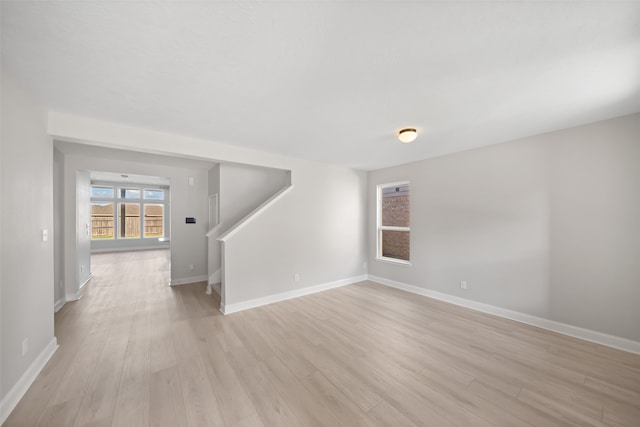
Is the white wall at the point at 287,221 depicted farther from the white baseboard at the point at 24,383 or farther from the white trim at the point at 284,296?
the white baseboard at the point at 24,383

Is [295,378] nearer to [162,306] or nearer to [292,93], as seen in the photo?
[292,93]

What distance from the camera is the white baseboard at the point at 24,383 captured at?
1526 millimetres

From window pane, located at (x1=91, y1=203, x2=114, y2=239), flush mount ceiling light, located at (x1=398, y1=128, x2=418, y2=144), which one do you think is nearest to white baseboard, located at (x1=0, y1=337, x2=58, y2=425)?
flush mount ceiling light, located at (x1=398, y1=128, x2=418, y2=144)

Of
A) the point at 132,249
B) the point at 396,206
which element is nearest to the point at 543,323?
the point at 396,206

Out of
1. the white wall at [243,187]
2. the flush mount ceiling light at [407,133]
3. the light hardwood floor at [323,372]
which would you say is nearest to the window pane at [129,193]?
the light hardwood floor at [323,372]

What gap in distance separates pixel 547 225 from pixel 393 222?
244 centimetres

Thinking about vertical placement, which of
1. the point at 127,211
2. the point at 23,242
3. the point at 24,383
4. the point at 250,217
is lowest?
the point at 24,383

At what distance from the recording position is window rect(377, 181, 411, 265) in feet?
15.2

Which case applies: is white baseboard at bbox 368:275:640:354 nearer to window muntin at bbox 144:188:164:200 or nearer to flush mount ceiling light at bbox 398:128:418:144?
flush mount ceiling light at bbox 398:128:418:144

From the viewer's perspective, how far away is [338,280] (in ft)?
15.2

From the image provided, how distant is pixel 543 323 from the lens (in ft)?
9.23

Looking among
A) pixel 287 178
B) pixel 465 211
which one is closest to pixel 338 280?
pixel 287 178

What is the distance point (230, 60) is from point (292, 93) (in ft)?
1.84

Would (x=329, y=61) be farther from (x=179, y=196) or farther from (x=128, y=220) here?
(x=128, y=220)
